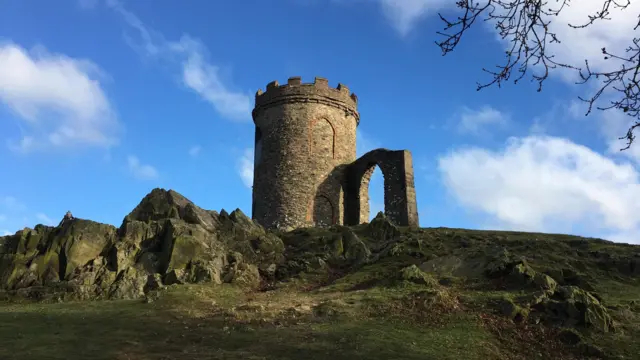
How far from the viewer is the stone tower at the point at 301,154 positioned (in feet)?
106

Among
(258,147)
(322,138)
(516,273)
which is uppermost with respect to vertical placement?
(322,138)

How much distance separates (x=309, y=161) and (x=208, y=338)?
68.4 feet

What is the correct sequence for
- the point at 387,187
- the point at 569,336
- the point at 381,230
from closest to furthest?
the point at 569,336, the point at 381,230, the point at 387,187

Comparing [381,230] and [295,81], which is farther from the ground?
[295,81]

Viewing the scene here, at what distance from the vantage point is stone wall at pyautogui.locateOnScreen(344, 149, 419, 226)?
29594 millimetres

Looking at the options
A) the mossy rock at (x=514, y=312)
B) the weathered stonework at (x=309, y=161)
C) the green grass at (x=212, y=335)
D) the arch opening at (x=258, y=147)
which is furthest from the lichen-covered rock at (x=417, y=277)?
the arch opening at (x=258, y=147)

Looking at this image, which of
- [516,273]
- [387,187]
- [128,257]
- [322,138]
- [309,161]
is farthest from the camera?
[322,138]

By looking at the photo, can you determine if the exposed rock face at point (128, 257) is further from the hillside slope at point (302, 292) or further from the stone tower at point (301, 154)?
the stone tower at point (301, 154)

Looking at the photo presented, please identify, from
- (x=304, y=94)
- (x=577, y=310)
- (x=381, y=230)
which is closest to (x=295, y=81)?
(x=304, y=94)

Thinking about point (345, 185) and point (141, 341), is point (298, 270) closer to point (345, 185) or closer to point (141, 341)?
point (141, 341)

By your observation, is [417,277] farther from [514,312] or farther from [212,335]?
[212,335]

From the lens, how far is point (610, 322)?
14281 mm

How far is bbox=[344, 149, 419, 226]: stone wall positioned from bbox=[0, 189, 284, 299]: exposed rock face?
9.38 m

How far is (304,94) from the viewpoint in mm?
33938
